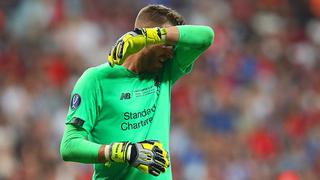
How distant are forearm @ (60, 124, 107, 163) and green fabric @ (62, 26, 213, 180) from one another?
50 millimetres

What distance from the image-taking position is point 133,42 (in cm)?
442

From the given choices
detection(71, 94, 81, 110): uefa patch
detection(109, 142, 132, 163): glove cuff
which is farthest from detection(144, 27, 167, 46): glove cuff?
detection(109, 142, 132, 163): glove cuff

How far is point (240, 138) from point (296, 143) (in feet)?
2.53

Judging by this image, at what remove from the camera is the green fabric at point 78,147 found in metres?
4.36

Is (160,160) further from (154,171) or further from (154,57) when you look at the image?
(154,57)

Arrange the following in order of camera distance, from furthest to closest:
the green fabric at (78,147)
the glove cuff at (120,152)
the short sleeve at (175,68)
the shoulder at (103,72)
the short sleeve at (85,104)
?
1. the short sleeve at (175,68)
2. the shoulder at (103,72)
3. the short sleeve at (85,104)
4. the green fabric at (78,147)
5. the glove cuff at (120,152)

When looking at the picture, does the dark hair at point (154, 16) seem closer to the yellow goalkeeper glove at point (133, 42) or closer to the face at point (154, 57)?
the face at point (154, 57)

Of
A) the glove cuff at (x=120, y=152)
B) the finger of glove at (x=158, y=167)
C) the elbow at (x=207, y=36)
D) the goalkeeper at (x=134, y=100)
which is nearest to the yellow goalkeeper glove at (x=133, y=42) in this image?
the goalkeeper at (x=134, y=100)

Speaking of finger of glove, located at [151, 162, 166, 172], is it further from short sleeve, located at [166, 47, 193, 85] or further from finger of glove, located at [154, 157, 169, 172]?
short sleeve, located at [166, 47, 193, 85]

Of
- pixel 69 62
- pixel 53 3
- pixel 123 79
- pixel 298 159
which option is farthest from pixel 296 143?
pixel 123 79

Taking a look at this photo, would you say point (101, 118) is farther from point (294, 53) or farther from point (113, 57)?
point (294, 53)

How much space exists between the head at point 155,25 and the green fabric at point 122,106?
0.19ft

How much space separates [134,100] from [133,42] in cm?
40

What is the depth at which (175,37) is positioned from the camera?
4.63m
